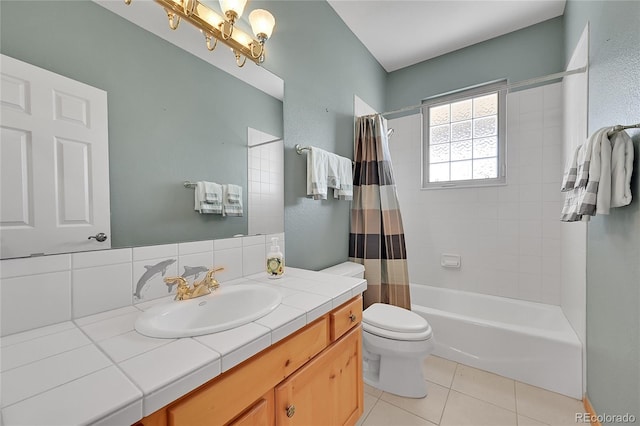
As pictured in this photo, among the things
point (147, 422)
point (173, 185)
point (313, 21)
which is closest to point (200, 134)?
point (173, 185)

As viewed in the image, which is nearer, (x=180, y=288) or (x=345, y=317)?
(x=180, y=288)

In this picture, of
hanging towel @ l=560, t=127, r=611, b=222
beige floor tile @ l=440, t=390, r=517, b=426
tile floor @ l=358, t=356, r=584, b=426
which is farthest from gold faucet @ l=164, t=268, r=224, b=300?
hanging towel @ l=560, t=127, r=611, b=222

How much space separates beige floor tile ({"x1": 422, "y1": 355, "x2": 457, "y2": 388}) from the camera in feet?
5.60

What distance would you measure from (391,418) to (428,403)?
0.26 meters

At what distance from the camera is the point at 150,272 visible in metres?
0.94

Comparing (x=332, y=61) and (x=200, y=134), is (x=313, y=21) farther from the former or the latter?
(x=200, y=134)

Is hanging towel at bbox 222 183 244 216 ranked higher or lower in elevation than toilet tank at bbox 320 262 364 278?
higher

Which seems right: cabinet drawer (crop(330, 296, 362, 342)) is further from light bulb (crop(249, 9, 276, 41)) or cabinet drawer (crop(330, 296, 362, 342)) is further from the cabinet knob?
light bulb (crop(249, 9, 276, 41))

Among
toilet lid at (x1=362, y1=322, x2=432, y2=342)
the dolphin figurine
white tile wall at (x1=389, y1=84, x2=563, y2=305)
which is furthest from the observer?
white tile wall at (x1=389, y1=84, x2=563, y2=305)

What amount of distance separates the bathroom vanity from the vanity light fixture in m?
1.21

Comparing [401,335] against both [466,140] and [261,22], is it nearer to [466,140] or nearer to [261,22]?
[261,22]

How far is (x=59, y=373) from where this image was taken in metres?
0.52

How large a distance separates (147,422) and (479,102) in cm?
306
